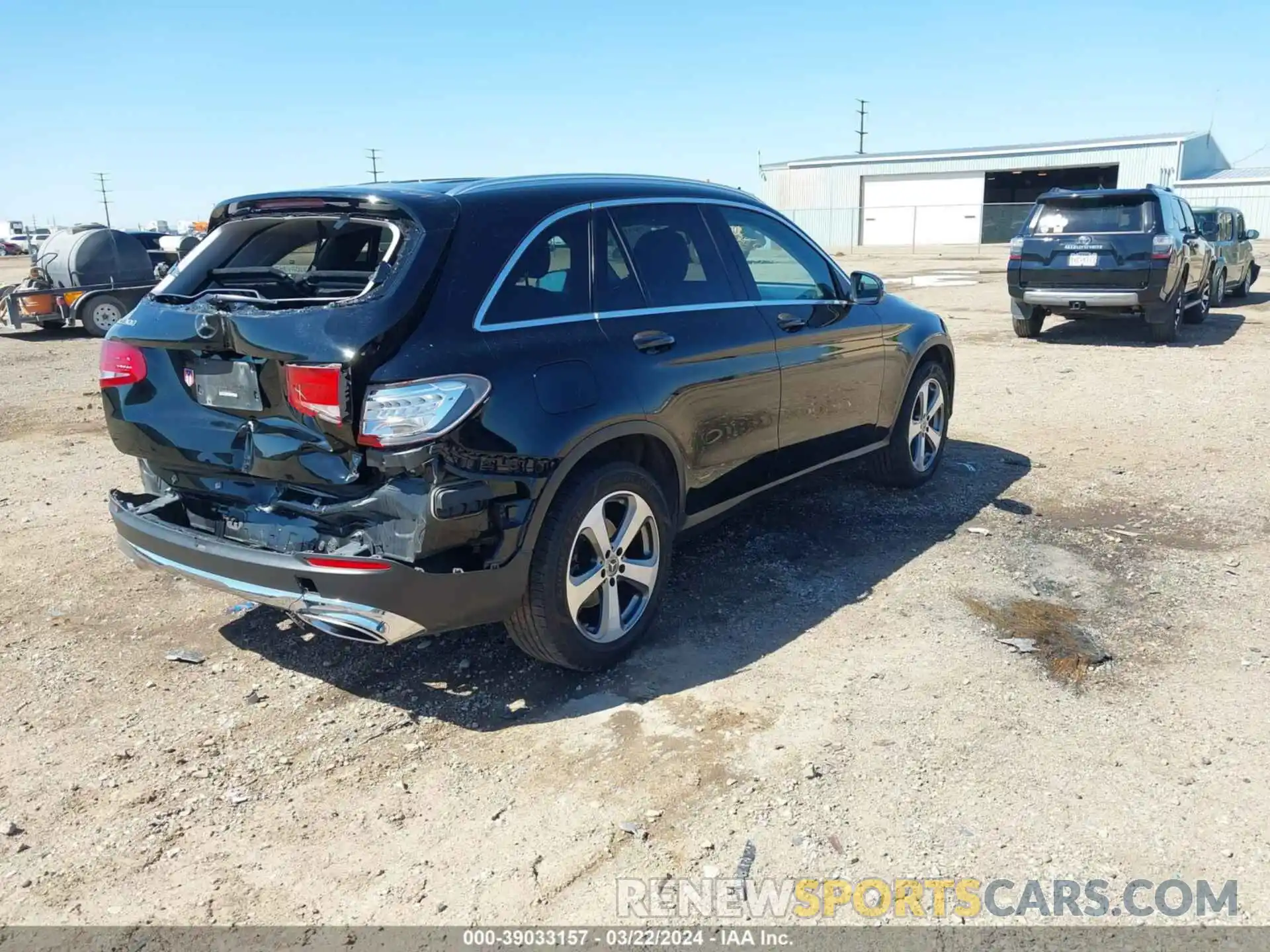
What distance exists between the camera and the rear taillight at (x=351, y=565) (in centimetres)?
319

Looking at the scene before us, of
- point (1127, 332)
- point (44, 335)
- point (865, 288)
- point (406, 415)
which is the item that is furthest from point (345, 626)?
point (44, 335)

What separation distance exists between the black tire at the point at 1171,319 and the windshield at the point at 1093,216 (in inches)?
38.7

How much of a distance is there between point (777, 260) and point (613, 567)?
2.02 meters

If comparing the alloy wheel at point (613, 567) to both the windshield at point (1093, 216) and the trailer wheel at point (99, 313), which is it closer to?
the windshield at point (1093, 216)

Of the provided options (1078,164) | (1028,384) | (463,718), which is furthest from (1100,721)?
(1078,164)

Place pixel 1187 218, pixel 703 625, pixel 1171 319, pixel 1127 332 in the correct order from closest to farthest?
pixel 703 625
pixel 1171 319
pixel 1187 218
pixel 1127 332

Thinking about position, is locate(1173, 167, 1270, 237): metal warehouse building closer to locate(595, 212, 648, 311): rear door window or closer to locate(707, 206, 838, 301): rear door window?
locate(707, 206, 838, 301): rear door window

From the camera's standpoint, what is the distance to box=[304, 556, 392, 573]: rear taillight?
319 cm

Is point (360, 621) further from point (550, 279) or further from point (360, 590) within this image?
point (550, 279)

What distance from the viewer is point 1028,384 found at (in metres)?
9.98

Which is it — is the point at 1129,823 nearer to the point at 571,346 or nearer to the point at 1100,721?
the point at 1100,721

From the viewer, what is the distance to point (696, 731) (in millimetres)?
3527

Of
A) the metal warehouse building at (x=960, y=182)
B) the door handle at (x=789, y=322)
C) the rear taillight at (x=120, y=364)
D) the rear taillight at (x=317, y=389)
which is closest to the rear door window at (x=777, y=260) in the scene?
the door handle at (x=789, y=322)

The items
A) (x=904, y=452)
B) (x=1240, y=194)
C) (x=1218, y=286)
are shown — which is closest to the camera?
(x=904, y=452)
